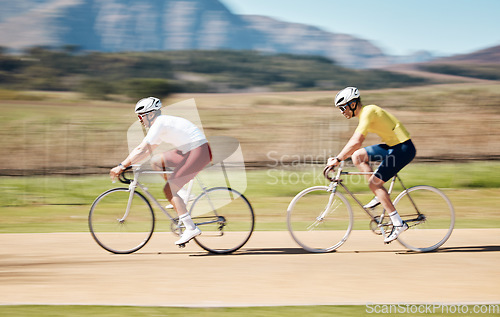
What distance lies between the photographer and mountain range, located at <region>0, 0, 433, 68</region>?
243ft

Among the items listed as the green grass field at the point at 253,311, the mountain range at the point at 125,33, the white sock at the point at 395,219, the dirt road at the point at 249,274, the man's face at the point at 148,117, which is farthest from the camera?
the mountain range at the point at 125,33

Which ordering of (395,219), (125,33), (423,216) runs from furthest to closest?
(125,33), (423,216), (395,219)

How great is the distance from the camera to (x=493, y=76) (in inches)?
1820

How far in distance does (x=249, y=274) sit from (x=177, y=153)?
1637mm

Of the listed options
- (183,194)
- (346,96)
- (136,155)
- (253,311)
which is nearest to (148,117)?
(136,155)

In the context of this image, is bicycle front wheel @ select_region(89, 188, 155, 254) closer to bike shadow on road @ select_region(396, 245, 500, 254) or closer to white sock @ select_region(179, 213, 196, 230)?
white sock @ select_region(179, 213, 196, 230)

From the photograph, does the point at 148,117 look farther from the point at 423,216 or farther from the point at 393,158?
the point at 423,216

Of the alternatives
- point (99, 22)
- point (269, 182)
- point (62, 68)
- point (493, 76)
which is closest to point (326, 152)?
point (269, 182)

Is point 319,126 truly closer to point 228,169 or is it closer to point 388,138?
point 228,169

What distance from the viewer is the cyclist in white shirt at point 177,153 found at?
599 centimetres

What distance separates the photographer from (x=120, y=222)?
255 inches

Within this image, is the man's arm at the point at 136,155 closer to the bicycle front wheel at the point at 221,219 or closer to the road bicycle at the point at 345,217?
the bicycle front wheel at the point at 221,219

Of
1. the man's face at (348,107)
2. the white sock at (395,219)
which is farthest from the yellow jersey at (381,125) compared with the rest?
the white sock at (395,219)

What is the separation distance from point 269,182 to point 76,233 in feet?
23.1
